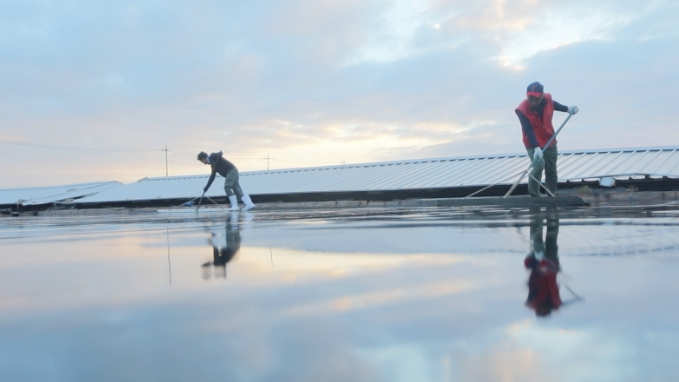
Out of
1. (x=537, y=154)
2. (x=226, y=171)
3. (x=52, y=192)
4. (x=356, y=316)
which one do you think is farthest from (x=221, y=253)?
(x=52, y=192)

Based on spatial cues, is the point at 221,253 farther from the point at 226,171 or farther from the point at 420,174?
the point at 420,174

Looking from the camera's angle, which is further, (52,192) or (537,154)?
(52,192)

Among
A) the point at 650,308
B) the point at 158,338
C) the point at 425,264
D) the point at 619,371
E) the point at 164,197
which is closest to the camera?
the point at 619,371

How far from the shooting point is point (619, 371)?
1.03 metres

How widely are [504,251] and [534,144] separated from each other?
19.0 ft

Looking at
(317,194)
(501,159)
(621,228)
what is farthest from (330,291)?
(501,159)

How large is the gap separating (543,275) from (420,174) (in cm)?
1722

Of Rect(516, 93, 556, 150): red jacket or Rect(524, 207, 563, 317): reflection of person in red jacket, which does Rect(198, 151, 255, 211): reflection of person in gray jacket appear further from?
Rect(524, 207, 563, 317): reflection of person in red jacket

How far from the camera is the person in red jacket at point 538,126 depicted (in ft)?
25.9

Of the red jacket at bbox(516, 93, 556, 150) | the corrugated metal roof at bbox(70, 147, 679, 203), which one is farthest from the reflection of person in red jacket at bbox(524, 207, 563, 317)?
the corrugated metal roof at bbox(70, 147, 679, 203)

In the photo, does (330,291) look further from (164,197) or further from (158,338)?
(164,197)

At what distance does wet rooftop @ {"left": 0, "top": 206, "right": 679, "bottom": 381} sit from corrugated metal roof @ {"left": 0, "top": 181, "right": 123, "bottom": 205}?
89.6 ft

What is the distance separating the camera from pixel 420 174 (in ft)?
62.4

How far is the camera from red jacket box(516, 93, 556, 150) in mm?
8070
